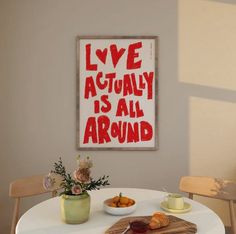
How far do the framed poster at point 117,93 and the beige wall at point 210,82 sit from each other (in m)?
0.35

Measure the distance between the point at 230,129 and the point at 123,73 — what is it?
116 centimetres

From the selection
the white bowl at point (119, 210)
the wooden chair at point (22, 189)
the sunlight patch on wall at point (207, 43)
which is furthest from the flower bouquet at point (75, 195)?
the sunlight patch on wall at point (207, 43)

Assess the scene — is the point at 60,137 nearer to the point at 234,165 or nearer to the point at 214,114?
the point at 214,114

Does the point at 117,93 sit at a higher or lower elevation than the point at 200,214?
higher

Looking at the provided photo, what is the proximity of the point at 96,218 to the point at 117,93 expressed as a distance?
156 cm

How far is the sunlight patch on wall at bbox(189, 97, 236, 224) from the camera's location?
10.6 ft

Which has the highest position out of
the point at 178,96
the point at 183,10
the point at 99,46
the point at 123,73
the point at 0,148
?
the point at 183,10

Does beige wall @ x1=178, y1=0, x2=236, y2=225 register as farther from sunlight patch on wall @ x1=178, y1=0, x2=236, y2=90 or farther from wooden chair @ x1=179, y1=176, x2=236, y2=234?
wooden chair @ x1=179, y1=176, x2=236, y2=234

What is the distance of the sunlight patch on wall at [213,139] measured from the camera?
3.24 meters

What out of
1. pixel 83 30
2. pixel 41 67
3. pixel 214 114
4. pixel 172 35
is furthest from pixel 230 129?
pixel 41 67

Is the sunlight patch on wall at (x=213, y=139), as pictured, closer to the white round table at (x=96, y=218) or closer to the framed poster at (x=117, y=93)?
the framed poster at (x=117, y=93)

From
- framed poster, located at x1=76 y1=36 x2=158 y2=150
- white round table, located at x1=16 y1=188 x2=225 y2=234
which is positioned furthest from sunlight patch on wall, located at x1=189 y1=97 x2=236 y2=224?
white round table, located at x1=16 y1=188 x2=225 y2=234

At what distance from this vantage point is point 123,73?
10.6 feet

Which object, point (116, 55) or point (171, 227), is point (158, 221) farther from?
point (116, 55)
